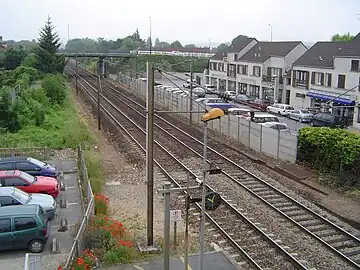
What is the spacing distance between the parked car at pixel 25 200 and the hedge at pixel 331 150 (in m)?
12.9

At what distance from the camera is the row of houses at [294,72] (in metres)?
45.2

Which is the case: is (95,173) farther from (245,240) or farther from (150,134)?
(245,240)

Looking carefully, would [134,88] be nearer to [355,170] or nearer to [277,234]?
[355,170]

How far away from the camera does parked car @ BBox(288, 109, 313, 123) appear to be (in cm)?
4415

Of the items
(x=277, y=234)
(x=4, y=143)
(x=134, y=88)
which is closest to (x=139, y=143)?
(x=4, y=143)

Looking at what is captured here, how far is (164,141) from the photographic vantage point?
31141 millimetres

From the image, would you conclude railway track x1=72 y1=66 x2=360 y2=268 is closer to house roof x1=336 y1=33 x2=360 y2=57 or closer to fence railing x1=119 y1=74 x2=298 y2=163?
fence railing x1=119 y1=74 x2=298 y2=163

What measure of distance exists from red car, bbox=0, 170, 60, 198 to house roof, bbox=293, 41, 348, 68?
121 ft

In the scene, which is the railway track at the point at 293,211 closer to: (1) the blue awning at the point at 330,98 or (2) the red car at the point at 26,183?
(2) the red car at the point at 26,183

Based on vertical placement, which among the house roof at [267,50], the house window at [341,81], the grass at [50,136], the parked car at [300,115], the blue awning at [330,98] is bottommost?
the parked car at [300,115]

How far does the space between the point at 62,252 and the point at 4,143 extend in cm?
1645

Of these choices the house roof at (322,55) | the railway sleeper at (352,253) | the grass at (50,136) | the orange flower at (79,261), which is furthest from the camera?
the house roof at (322,55)

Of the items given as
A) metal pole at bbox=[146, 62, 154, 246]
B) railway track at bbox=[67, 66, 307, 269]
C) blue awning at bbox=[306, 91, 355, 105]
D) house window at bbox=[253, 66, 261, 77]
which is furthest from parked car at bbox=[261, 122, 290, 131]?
house window at bbox=[253, 66, 261, 77]

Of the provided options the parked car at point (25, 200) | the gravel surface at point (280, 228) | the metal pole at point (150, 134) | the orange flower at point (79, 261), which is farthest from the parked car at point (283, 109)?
the orange flower at point (79, 261)
